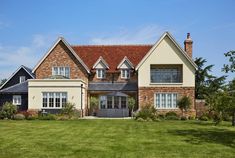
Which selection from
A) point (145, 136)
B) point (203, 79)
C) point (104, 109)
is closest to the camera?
point (145, 136)

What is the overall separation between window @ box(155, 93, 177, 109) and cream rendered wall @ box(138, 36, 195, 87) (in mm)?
1243

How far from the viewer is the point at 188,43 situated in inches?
1889

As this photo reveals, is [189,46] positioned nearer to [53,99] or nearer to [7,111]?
[53,99]

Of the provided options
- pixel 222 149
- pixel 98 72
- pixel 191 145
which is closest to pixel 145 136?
pixel 191 145

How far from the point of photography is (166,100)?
45375mm

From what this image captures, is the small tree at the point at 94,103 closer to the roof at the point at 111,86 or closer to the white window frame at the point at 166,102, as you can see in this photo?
the roof at the point at 111,86

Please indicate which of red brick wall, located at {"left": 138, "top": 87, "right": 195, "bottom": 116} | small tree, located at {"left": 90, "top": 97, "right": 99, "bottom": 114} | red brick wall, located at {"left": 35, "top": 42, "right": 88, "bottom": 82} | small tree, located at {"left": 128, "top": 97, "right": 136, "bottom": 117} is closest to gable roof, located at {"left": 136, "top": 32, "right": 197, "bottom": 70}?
red brick wall, located at {"left": 138, "top": 87, "right": 195, "bottom": 116}

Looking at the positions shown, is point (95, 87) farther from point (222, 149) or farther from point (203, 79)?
point (222, 149)

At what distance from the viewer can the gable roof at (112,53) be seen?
1945 inches

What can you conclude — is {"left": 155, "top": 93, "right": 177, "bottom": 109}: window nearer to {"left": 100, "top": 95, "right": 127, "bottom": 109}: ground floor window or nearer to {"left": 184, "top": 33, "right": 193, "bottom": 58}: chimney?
{"left": 100, "top": 95, "right": 127, "bottom": 109}: ground floor window

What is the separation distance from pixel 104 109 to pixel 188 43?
14048 mm

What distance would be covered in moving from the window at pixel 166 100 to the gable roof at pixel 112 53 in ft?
19.9

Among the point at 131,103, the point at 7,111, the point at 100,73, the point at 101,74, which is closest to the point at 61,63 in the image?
the point at 100,73

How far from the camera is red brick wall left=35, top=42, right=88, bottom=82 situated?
46.8 meters
